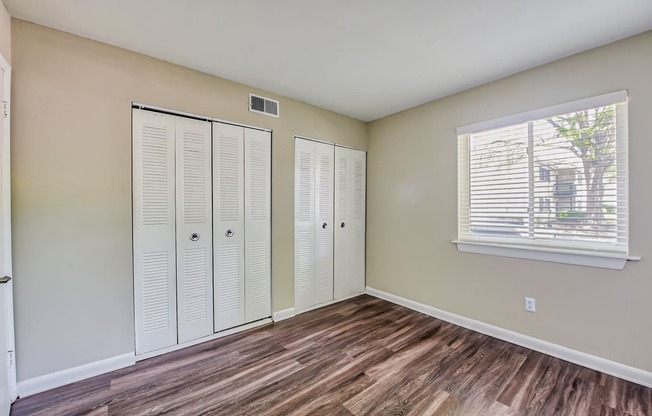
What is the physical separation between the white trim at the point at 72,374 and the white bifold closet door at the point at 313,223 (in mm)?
1646

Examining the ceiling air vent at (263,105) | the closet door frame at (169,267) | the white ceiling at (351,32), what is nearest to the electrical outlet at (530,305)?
the white ceiling at (351,32)

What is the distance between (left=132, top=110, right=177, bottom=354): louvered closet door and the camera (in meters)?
2.19

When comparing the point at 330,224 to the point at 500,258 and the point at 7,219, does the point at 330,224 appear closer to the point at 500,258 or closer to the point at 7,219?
the point at 500,258

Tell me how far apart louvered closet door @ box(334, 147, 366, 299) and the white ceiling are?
1.27m

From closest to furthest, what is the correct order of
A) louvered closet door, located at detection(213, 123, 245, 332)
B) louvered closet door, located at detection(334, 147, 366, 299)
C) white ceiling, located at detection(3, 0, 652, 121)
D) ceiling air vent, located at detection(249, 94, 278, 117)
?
white ceiling, located at detection(3, 0, 652, 121) → louvered closet door, located at detection(213, 123, 245, 332) → ceiling air vent, located at detection(249, 94, 278, 117) → louvered closet door, located at detection(334, 147, 366, 299)

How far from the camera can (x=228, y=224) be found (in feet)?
8.70

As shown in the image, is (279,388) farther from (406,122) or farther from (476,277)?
(406,122)

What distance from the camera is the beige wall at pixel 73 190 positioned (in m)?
1.79

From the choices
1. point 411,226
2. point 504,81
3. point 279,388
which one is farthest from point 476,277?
point 279,388

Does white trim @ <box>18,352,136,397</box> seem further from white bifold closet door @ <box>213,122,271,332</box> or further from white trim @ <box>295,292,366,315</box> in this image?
white trim @ <box>295,292,366,315</box>

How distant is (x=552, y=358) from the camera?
2.26 meters

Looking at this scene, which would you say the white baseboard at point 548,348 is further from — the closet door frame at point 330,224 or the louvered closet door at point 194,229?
the louvered closet door at point 194,229

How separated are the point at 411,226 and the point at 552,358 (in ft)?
5.65

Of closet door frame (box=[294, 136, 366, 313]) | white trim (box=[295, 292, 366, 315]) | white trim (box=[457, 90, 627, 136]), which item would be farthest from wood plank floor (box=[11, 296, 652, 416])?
white trim (box=[457, 90, 627, 136])
